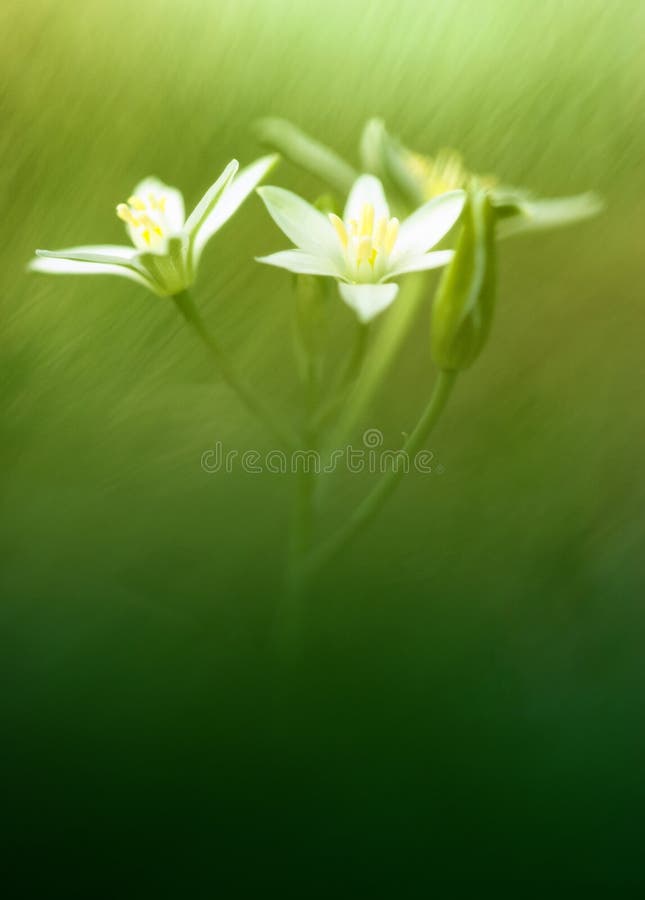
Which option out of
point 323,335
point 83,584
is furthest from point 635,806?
point 323,335

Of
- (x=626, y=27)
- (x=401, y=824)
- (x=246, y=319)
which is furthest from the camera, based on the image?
(x=626, y=27)

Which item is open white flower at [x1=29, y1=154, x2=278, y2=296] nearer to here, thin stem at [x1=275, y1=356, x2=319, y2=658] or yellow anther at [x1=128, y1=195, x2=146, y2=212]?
yellow anther at [x1=128, y1=195, x2=146, y2=212]

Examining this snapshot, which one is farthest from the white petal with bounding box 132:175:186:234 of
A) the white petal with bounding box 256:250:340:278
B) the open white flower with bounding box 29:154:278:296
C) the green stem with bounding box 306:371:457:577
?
the green stem with bounding box 306:371:457:577

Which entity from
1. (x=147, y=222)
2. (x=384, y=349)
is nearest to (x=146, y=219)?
(x=147, y=222)

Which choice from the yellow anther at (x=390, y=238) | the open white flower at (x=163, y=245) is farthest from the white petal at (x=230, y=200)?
the yellow anther at (x=390, y=238)

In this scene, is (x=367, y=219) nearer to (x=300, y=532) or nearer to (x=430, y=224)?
(x=430, y=224)

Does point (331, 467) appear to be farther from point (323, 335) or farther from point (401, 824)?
point (401, 824)
